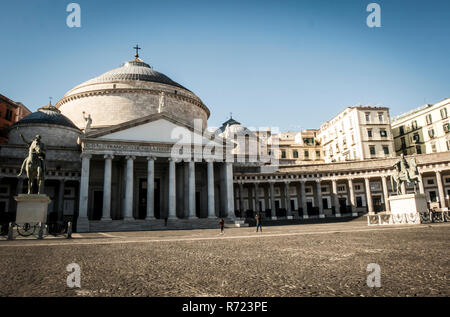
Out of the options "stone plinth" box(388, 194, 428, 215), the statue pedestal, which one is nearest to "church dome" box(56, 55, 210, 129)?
"stone plinth" box(388, 194, 428, 215)

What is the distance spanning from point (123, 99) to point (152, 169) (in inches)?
544

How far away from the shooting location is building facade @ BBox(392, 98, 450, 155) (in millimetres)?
46969

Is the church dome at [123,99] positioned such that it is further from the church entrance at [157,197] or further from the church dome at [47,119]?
the church entrance at [157,197]

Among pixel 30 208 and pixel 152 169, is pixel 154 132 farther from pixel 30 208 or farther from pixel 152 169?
pixel 30 208

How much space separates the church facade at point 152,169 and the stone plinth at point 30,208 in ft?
33.8

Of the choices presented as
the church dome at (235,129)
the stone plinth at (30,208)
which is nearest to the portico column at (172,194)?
the stone plinth at (30,208)

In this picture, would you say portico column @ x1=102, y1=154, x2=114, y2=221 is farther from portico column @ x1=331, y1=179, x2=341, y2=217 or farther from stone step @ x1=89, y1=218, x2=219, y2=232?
portico column @ x1=331, y1=179, x2=341, y2=217

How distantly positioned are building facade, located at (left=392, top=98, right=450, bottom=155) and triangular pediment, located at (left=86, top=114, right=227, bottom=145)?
3848cm

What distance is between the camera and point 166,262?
674 cm

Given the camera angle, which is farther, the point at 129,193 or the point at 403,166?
the point at 129,193

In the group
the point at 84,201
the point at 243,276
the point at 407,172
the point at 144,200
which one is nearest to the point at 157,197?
the point at 144,200

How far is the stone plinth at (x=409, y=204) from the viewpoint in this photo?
18156 millimetres

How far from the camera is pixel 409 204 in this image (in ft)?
61.0
